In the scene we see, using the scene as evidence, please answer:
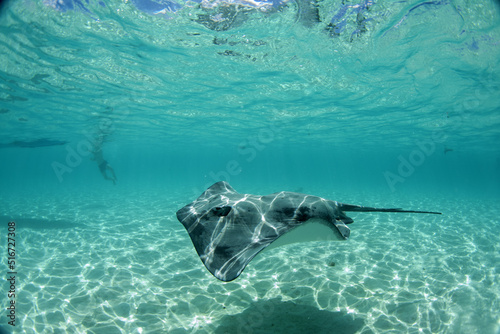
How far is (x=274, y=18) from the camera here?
1042cm

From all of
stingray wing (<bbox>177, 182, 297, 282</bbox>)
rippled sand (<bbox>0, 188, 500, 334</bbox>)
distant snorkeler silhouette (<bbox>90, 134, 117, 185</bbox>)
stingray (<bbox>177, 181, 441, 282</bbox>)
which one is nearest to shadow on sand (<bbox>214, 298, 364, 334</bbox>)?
rippled sand (<bbox>0, 188, 500, 334</bbox>)

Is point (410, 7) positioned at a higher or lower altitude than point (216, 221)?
higher

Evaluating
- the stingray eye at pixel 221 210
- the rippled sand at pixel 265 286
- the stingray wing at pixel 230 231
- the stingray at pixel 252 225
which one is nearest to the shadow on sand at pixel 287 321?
the rippled sand at pixel 265 286

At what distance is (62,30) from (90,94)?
27.8 ft

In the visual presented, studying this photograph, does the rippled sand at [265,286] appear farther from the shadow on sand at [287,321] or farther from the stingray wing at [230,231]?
the stingray wing at [230,231]

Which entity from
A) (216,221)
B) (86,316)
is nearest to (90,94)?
(86,316)

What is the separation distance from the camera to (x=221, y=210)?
4500 millimetres

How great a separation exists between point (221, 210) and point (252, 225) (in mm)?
692

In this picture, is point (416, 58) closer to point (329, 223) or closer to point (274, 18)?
point (274, 18)

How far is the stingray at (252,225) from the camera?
3422 millimetres

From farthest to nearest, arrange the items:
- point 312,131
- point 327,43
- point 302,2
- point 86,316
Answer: point 312,131 < point 327,43 < point 302,2 < point 86,316

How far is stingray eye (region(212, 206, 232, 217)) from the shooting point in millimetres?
4426

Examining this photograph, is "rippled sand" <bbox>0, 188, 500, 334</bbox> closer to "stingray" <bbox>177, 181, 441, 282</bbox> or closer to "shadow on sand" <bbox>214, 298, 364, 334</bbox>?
"shadow on sand" <bbox>214, 298, 364, 334</bbox>

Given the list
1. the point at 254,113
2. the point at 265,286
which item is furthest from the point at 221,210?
the point at 254,113
